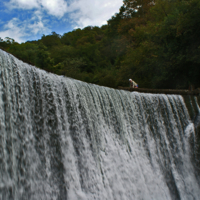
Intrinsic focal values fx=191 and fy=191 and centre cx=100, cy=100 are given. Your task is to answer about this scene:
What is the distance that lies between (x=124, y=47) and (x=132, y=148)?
58.8ft

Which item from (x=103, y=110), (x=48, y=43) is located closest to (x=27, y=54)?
(x=48, y=43)

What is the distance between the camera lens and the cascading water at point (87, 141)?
347 centimetres

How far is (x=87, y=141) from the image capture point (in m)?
4.86

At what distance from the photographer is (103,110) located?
18.9 feet

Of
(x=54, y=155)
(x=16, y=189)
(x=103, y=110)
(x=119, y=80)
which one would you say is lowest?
(x=16, y=189)

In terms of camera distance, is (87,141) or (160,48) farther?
(160,48)

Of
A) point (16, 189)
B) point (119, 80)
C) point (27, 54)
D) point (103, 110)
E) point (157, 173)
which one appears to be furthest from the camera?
point (27, 54)

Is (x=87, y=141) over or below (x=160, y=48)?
below

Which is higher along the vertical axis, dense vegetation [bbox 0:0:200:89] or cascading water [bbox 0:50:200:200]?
dense vegetation [bbox 0:0:200:89]

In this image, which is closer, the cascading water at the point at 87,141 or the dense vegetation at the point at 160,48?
the cascading water at the point at 87,141

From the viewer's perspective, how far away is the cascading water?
A: 3469mm

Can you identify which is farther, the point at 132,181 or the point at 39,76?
the point at 132,181

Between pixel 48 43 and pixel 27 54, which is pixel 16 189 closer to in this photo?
pixel 27 54

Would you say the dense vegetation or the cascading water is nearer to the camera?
the cascading water
